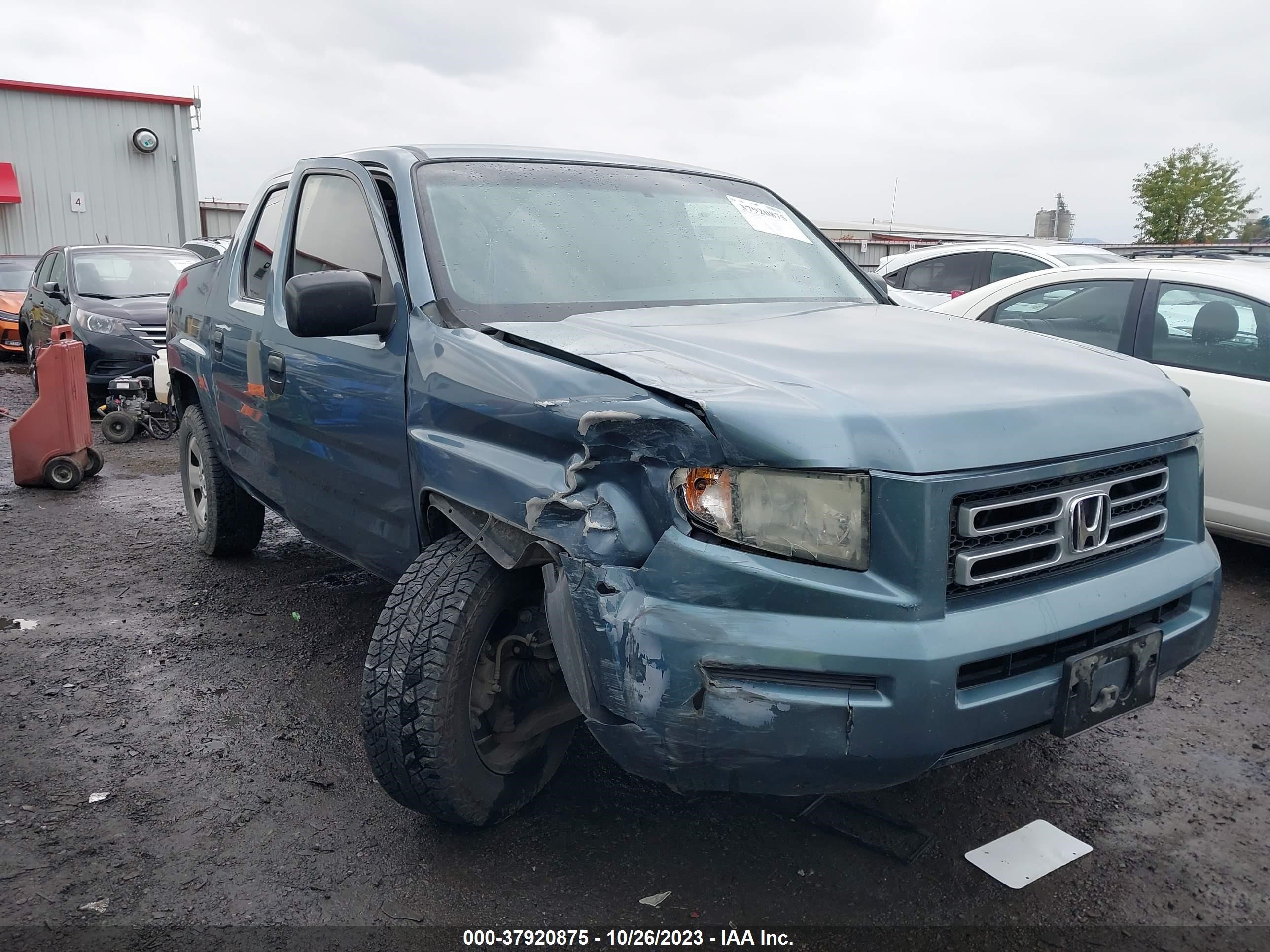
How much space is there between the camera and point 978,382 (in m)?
2.31

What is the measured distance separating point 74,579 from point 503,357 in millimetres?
3587

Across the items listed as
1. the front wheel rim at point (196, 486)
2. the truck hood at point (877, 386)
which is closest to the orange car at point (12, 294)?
the front wheel rim at point (196, 486)

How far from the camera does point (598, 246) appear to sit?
3.19m

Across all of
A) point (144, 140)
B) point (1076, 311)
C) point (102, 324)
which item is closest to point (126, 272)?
point (102, 324)

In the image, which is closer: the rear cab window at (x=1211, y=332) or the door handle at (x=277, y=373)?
the door handle at (x=277, y=373)

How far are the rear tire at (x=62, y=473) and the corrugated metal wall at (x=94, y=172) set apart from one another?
17.7m

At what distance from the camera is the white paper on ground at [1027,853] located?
256 centimetres

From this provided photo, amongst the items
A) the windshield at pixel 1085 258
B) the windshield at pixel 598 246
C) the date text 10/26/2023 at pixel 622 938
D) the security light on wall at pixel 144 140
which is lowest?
the date text 10/26/2023 at pixel 622 938

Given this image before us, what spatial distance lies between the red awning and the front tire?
2369cm

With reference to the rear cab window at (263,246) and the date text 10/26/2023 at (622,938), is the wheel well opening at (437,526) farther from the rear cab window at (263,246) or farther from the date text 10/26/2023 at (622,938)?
the rear cab window at (263,246)

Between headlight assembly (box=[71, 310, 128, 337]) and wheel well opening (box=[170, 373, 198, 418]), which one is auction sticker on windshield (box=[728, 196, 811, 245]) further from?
headlight assembly (box=[71, 310, 128, 337])

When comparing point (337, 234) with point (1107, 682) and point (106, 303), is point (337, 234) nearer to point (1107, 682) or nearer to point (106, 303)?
point (1107, 682)

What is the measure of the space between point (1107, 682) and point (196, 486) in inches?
181

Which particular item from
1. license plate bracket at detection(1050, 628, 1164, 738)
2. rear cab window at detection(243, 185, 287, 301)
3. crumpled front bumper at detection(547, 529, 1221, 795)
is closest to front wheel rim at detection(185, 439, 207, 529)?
rear cab window at detection(243, 185, 287, 301)
